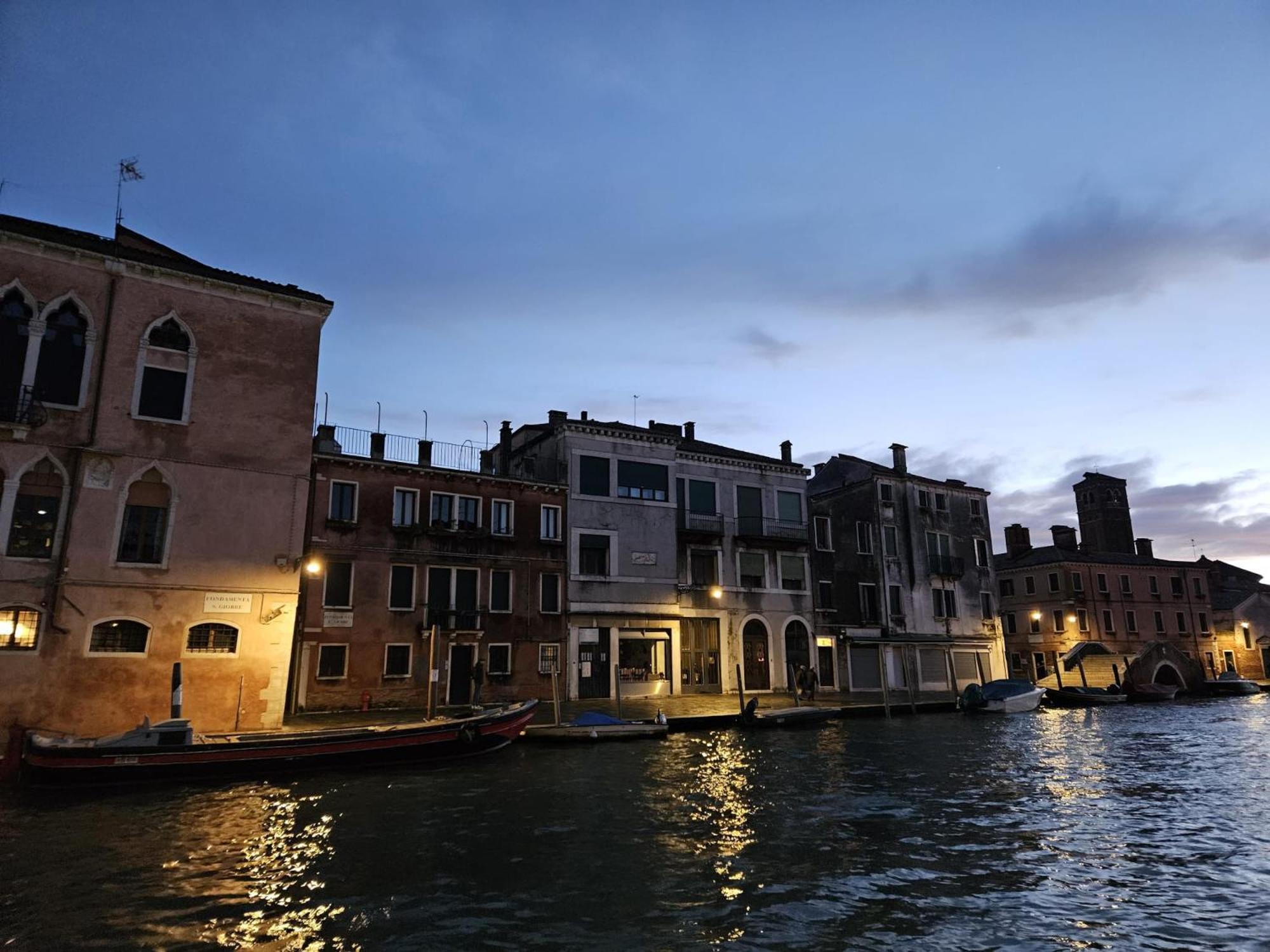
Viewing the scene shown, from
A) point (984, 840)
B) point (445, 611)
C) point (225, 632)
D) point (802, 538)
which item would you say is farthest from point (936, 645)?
point (225, 632)

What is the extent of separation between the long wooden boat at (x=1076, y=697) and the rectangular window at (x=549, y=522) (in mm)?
26845

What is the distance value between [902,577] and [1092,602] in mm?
19867

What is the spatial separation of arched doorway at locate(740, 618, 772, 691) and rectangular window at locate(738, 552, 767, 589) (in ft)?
5.26

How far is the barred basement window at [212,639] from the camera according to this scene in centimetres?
1970

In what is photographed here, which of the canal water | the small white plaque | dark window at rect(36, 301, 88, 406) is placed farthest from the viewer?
the small white plaque

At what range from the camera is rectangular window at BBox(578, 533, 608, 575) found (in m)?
32.0

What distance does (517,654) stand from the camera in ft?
97.6

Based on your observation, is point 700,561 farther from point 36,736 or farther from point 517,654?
point 36,736

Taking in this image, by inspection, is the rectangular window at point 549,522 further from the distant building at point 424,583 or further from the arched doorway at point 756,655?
the arched doorway at point 756,655

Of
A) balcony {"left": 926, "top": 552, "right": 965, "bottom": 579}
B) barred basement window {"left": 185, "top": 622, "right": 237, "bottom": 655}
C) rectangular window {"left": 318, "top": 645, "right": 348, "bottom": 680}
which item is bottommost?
rectangular window {"left": 318, "top": 645, "right": 348, "bottom": 680}

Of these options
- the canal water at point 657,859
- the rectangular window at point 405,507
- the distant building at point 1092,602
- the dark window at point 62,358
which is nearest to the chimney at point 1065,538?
the distant building at point 1092,602

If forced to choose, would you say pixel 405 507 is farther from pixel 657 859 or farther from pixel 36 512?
pixel 657 859

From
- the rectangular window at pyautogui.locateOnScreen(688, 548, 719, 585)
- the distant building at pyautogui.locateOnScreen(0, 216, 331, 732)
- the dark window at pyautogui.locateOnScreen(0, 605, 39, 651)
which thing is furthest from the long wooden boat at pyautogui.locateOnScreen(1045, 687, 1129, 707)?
the dark window at pyautogui.locateOnScreen(0, 605, 39, 651)

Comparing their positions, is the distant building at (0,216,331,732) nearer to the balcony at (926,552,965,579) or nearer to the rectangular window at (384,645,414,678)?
the rectangular window at (384,645,414,678)
